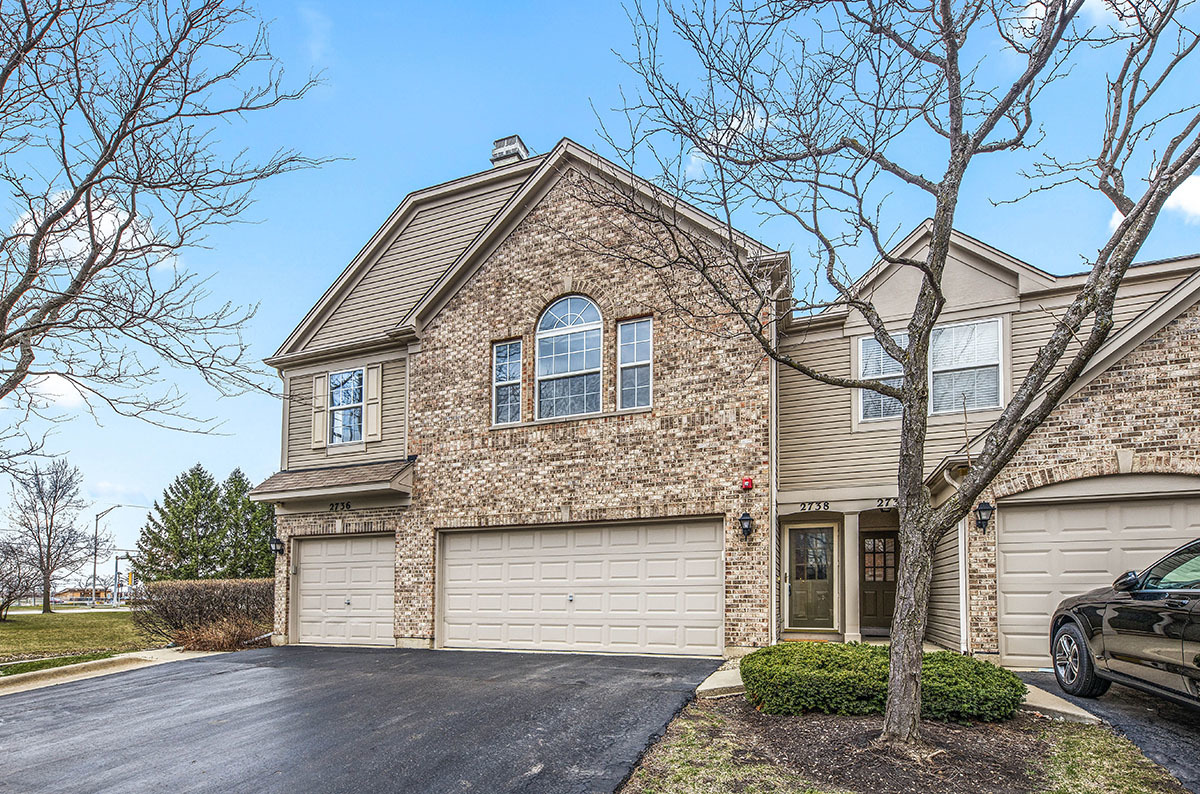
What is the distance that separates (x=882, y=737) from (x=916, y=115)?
5886mm

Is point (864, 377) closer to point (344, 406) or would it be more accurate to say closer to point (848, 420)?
point (848, 420)

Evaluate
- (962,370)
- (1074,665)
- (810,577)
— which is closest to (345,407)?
(810,577)

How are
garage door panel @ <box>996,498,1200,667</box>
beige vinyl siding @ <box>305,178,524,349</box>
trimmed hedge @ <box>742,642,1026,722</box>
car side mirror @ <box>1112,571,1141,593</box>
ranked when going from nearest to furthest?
trimmed hedge @ <box>742,642,1026,722</box> < car side mirror @ <box>1112,571,1141,593</box> < garage door panel @ <box>996,498,1200,667</box> < beige vinyl siding @ <box>305,178,524,349</box>

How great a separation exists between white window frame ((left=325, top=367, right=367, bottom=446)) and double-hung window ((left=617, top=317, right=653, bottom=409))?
568cm

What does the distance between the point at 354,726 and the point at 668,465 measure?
6090 mm

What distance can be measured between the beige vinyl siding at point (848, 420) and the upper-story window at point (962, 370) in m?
0.17

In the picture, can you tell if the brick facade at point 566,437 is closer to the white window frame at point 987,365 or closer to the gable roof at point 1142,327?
the white window frame at point 987,365

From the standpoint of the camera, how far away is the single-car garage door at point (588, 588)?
12586 millimetres

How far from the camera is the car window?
7.12m

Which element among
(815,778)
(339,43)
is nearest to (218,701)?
(815,778)

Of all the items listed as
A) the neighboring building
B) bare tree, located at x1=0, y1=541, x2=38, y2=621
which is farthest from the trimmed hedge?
the neighboring building

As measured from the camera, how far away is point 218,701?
10219mm

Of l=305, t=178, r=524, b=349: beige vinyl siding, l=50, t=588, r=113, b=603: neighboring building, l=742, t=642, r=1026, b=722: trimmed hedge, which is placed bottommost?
l=50, t=588, r=113, b=603: neighboring building

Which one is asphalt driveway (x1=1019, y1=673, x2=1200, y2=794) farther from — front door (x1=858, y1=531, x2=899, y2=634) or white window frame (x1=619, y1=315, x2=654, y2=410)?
white window frame (x1=619, y1=315, x2=654, y2=410)
